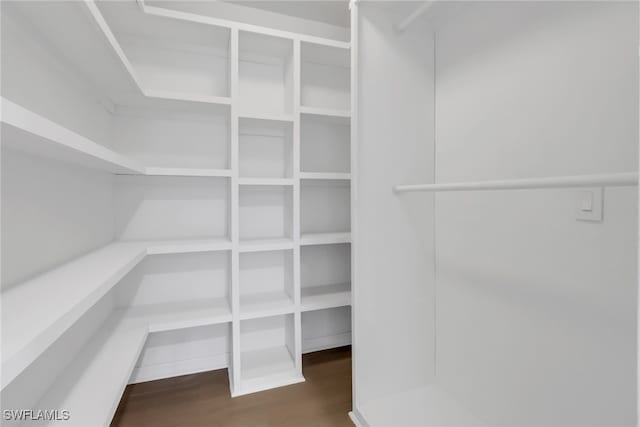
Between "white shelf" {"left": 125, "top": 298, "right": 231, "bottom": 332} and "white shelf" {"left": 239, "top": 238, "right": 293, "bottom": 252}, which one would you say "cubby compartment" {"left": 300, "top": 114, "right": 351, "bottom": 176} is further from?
"white shelf" {"left": 125, "top": 298, "right": 231, "bottom": 332}

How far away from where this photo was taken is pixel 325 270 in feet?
7.34

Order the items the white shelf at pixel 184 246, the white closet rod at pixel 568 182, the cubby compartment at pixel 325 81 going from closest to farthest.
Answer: the white closet rod at pixel 568 182 → the white shelf at pixel 184 246 → the cubby compartment at pixel 325 81

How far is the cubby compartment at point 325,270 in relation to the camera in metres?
2.14

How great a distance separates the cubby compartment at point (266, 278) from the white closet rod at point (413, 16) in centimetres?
134

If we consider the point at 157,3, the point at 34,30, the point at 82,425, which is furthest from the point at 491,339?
the point at 157,3

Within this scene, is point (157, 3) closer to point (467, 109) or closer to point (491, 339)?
point (467, 109)

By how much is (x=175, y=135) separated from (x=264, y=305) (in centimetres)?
118

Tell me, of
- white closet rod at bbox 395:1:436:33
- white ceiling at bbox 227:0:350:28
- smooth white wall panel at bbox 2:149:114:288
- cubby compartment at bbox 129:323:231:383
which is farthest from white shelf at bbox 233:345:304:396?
white ceiling at bbox 227:0:350:28

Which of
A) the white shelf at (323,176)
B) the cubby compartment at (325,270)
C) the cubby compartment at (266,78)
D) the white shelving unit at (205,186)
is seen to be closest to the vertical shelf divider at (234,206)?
the white shelving unit at (205,186)

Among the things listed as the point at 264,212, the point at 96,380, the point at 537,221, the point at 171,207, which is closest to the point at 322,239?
the point at 264,212

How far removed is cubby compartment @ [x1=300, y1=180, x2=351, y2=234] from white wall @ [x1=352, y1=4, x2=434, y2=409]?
64 centimetres

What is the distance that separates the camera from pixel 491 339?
137 cm

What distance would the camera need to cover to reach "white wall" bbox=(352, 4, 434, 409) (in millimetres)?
1474

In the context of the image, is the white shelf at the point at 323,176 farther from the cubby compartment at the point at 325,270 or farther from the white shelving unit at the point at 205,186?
the cubby compartment at the point at 325,270
